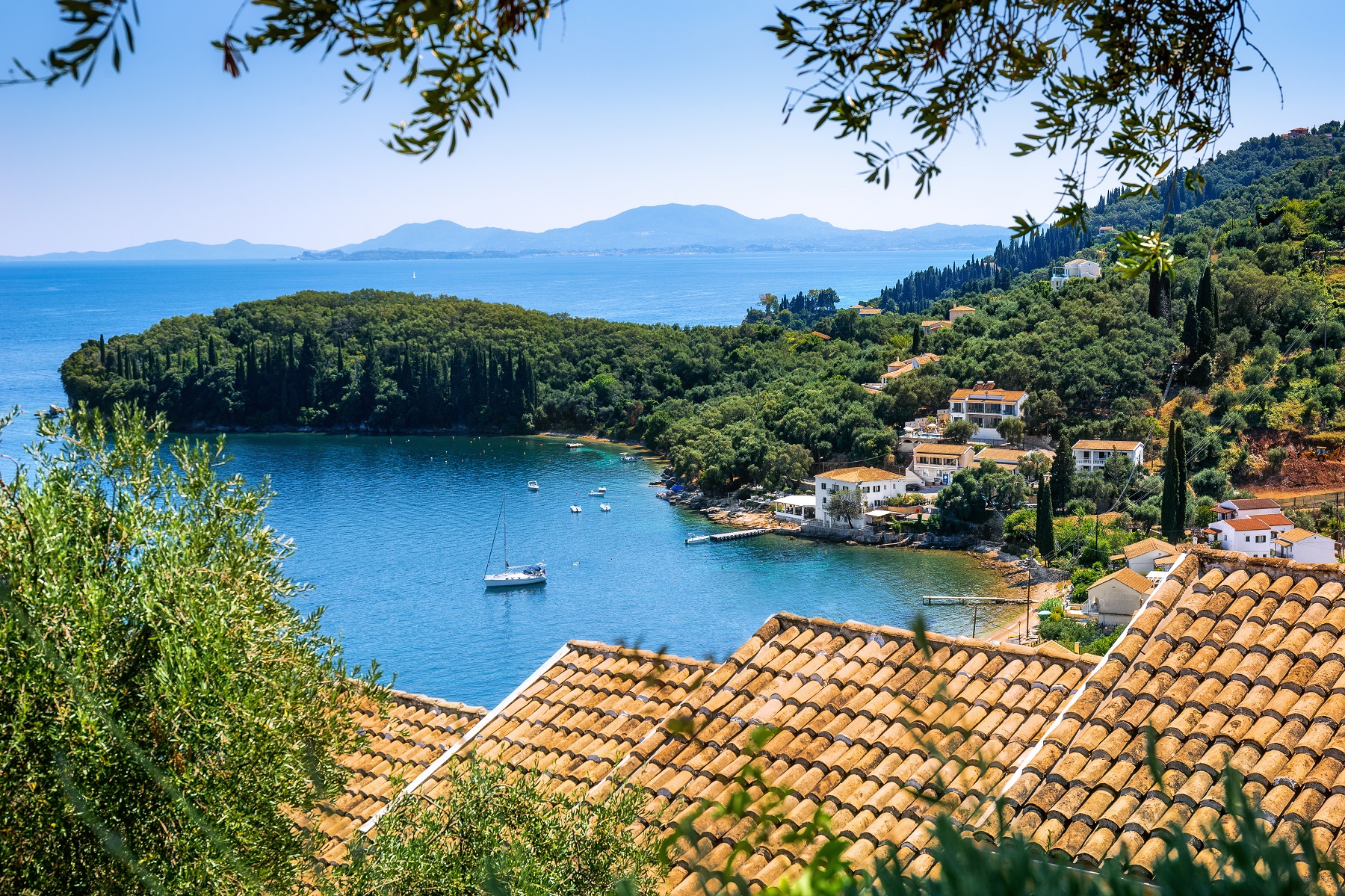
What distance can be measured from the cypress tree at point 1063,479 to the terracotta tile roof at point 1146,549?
691cm

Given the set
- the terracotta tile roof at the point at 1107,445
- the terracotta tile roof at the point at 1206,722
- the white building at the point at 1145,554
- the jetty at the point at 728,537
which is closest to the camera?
the terracotta tile roof at the point at 1206,722

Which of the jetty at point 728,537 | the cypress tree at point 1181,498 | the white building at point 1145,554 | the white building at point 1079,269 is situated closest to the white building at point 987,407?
the jetty at point 728,537

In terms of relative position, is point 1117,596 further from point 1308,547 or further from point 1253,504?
point 1253,504

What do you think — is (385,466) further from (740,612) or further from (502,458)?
(740,612)

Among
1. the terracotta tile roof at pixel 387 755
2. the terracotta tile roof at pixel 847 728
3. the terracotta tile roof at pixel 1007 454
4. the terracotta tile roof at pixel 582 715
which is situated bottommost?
the terracotta tile roof at pixel 1007 454

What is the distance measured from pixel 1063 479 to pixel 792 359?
997 inches

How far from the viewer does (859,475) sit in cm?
4038

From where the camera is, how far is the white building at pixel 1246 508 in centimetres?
3008

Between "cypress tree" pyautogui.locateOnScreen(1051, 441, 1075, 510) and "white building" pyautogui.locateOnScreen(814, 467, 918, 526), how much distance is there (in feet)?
19.6

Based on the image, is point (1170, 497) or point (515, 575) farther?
point (515, 575)

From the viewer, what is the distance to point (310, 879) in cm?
400

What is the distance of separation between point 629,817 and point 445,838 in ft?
2.13

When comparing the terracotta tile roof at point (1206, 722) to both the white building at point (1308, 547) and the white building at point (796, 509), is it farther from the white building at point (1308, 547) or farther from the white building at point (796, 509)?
the white building at point (796, 509)

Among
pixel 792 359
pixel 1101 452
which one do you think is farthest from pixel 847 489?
pixel 792 359
